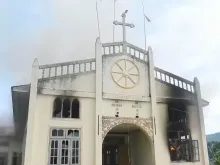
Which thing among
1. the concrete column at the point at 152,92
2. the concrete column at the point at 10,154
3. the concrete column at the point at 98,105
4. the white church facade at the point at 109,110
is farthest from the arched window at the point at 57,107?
the concrete column at the point at 10,154

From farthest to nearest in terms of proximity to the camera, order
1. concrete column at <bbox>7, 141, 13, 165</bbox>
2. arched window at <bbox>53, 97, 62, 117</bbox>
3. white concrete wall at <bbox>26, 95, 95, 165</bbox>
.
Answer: concrete column at <bbox>7, 141, 13, 165</bbox>
arched window at <bbox>53, 97, 62, 117</bbox>
white concrete wall at <bbox>26, 95, 95, 165</bbox>

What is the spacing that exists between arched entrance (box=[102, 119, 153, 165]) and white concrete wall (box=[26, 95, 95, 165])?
4.94 feet

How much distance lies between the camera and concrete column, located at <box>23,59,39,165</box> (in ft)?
30.8

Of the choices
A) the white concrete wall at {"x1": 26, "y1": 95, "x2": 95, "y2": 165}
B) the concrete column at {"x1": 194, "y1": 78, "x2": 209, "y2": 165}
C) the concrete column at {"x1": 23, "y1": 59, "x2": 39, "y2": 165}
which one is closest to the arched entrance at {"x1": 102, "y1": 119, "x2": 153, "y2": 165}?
the white concrete wall at {"x1": 26, "y1": 95, "x2": 95, "y2": 165}

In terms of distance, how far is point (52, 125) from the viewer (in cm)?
1017

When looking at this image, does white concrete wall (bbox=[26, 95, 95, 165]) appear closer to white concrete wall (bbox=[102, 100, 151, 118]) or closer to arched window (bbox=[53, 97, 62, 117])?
arched window (bbox=[53, 97, 62, 117])

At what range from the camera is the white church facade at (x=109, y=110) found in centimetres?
1009

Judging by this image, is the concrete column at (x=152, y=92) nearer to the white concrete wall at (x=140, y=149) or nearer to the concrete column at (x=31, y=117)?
the white concrete wall at (x=140, y=149)

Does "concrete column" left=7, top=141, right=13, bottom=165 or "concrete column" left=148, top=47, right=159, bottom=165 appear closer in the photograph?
"concrete column" left=148, top=47, right=159, bottom=165

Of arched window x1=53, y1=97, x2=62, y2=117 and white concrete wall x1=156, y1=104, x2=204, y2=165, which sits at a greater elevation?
arched window x1=53, y1=97, x2=62, y2=117

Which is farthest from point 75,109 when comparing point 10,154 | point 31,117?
point 10,154

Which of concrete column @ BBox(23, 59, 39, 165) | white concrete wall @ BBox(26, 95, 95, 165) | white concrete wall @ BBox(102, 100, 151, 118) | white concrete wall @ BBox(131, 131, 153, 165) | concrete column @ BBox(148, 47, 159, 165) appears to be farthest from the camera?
white concrete wall @ BBox(131, 131, 153, 165)

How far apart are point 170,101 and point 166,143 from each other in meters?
1.98

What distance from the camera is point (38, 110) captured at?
10.1 meters
